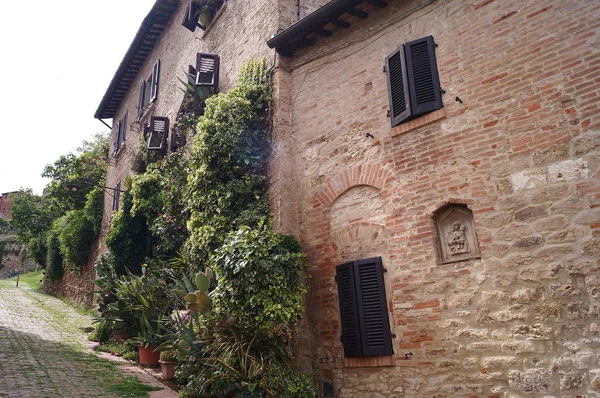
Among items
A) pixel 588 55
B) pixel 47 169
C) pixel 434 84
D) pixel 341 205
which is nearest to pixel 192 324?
pixel 341 205

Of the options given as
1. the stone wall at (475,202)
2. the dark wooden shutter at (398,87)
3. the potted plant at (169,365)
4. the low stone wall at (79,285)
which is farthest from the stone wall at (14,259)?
the dark wooden shutter at (398,87)

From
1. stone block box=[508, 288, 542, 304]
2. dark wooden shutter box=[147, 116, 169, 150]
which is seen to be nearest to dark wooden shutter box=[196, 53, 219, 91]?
dark wooden shutter box=[147, 116, 169, 150]

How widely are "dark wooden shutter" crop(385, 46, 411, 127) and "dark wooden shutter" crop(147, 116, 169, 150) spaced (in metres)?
8.04

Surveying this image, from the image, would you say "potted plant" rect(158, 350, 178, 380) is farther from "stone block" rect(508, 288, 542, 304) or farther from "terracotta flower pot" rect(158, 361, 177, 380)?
"stone block" rect(508, 288, 542, 304)

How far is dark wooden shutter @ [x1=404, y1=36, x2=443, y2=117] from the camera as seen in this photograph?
614 centimetres

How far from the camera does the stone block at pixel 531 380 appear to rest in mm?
4547

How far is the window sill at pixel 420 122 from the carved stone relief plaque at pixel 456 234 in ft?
3.81

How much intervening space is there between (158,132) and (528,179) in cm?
1034

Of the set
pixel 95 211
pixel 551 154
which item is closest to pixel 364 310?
pixel 551 154

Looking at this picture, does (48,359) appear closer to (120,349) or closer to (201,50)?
(120,349)

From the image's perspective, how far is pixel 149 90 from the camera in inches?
643

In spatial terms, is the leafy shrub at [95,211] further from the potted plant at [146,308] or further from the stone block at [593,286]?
the stone block at [593,286]

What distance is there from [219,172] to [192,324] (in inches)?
109

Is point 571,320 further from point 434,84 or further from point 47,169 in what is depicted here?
point 47,169
